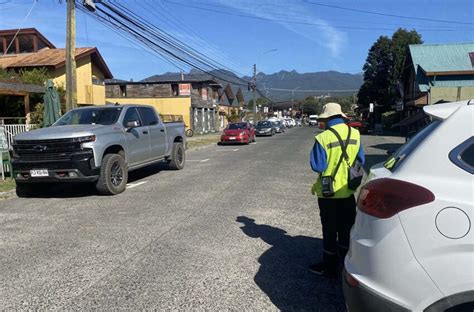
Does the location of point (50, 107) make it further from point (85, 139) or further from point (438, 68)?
point (438, 68)

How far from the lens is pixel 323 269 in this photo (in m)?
4.54

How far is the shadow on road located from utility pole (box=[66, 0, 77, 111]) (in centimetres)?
1091

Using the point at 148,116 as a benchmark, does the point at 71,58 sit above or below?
above

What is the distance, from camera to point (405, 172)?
2701 mm

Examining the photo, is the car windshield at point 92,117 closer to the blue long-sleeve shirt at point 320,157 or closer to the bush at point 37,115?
the blue long-sleeve shirt at point 320,157

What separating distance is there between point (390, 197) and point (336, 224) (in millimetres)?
1796

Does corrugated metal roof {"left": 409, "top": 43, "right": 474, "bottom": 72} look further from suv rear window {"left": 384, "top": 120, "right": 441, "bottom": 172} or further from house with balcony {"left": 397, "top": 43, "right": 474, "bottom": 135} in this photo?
suv rear window {"left": 384, "top": 120, "right": 441, "bottom": 172}

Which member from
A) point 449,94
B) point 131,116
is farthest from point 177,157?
point 449,94

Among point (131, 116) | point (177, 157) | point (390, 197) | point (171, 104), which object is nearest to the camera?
Answer: point (390, 197)

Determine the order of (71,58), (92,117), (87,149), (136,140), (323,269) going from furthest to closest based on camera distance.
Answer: (71,58)
(136,140)
(92,117)
(87,149)
(323,269)

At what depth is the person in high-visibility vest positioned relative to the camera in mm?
4281

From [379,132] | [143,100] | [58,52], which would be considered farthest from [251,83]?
[58,52]

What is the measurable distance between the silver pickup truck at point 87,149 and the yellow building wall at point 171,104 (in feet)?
114

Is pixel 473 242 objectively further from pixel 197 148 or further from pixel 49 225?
pixel 197 148
